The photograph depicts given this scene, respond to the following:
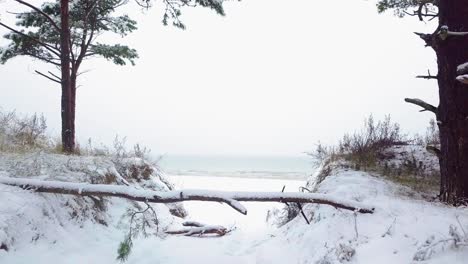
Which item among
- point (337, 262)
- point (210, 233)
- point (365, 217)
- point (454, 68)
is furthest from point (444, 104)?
point (210, 233)

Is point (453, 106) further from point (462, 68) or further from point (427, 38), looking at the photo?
point (427, 38)

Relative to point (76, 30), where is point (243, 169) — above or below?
below

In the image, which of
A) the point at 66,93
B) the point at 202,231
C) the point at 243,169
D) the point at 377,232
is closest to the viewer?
the point at 377,232

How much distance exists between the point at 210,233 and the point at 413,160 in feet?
12.4

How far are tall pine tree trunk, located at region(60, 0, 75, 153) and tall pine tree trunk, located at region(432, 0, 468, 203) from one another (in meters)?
7.84

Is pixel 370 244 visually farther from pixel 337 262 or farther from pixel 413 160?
pixel 413 160

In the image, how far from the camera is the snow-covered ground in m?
3.58

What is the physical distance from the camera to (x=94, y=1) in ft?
34.0

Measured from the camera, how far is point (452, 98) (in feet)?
16.0

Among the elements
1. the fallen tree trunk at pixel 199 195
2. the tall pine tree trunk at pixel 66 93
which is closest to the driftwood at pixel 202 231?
the fallen tree trunk at pixel 199 195

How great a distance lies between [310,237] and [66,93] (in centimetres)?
734

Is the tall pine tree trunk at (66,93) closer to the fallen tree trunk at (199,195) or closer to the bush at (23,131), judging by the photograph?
the bush at (23,131)

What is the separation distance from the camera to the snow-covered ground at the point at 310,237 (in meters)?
3.58

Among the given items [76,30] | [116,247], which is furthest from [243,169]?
[116,247]
